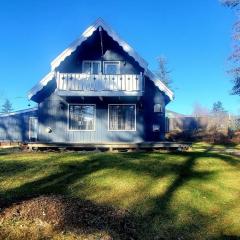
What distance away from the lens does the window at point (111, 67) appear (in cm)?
2830

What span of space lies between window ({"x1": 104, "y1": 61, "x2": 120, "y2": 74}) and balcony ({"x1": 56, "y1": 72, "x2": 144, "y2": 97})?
6.28 ft

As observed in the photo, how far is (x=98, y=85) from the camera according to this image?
26.3 m

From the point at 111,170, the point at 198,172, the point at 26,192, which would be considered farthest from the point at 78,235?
the point at 198,172

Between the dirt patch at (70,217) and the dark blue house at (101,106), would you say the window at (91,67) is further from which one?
the dirt patch at (70,217)

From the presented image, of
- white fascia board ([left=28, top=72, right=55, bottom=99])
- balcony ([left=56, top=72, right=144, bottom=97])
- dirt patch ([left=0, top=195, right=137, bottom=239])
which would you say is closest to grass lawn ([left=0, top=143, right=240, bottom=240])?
dirt patch ([left=0, top=195, right=137, bottom=239])

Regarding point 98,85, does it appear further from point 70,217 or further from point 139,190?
point 70,217

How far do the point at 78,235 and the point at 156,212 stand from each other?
3.41 meters

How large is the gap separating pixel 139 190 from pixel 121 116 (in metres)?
14.5

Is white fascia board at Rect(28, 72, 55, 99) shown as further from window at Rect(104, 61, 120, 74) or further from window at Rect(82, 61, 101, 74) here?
window at Rect(104, 61, 120, 74)

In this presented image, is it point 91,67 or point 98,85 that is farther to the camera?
point 91,67

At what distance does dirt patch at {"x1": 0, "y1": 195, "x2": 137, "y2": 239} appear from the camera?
973cm

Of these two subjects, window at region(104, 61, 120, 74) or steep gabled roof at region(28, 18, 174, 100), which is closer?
steep gabled roof at region(28, 18, 174, 100)

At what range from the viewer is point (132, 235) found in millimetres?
9930

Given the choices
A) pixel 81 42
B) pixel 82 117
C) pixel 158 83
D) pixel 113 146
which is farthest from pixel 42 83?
pixel 158 83
